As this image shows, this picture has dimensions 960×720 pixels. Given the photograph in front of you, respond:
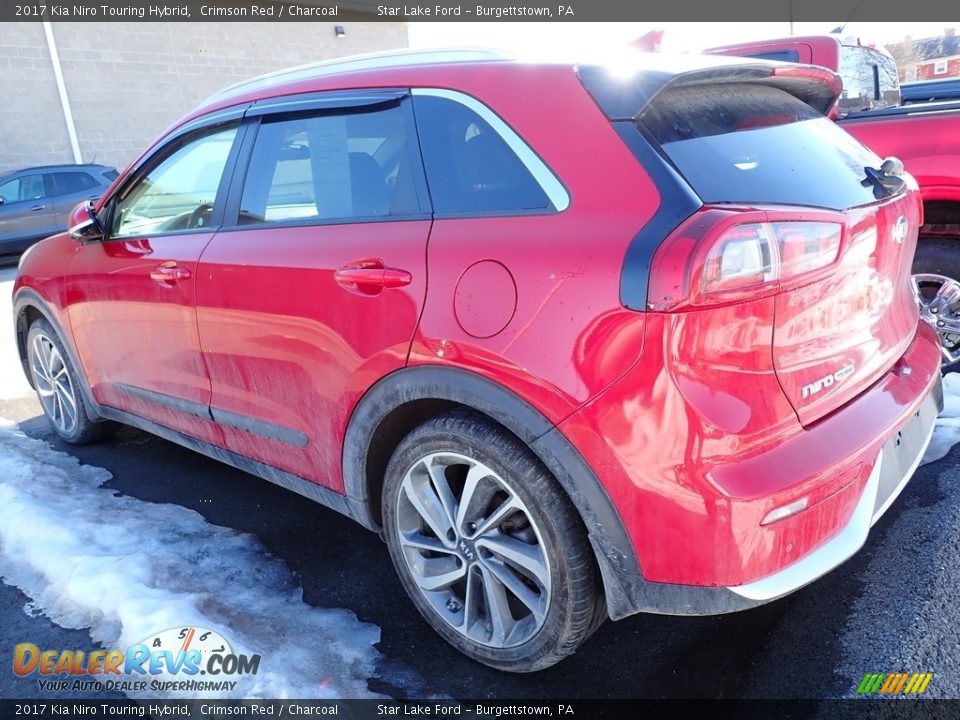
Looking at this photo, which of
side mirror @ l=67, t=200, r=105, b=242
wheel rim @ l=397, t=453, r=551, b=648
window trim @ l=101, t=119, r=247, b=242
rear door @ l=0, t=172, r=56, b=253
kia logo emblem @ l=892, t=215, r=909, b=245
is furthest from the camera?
rear door @ l=0, t=172, r=56, b=253

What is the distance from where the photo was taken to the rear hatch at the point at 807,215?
6.48ft

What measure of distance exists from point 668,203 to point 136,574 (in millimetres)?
2359

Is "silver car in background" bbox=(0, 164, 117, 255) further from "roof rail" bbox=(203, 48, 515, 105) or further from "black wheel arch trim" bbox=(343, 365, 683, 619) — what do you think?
"black wheel arch trim" bbox=(343, 365, 683, 619)

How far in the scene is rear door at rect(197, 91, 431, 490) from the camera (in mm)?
2438

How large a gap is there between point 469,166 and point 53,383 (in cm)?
337

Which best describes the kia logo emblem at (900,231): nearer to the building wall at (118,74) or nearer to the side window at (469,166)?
the side window at (469,166)

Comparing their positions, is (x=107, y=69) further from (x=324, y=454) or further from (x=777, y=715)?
(x=777, y=715)

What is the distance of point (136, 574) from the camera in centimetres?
293

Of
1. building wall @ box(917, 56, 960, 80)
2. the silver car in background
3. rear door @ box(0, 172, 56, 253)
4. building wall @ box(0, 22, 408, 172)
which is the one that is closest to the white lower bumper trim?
the silver car in background

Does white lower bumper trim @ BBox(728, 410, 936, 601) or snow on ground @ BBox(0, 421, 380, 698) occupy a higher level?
white lower bumper trim @ BBox(728, 410, 936, 601)

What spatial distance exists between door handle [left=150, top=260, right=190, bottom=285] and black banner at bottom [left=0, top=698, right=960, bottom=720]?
1.61 m

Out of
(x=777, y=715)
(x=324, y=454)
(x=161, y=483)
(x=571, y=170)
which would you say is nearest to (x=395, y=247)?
(x=571, y=170)

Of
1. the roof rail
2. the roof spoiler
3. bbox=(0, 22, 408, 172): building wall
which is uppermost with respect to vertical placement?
bbox=(0, 22, 408, 172): building wall

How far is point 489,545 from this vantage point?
2346 mm
